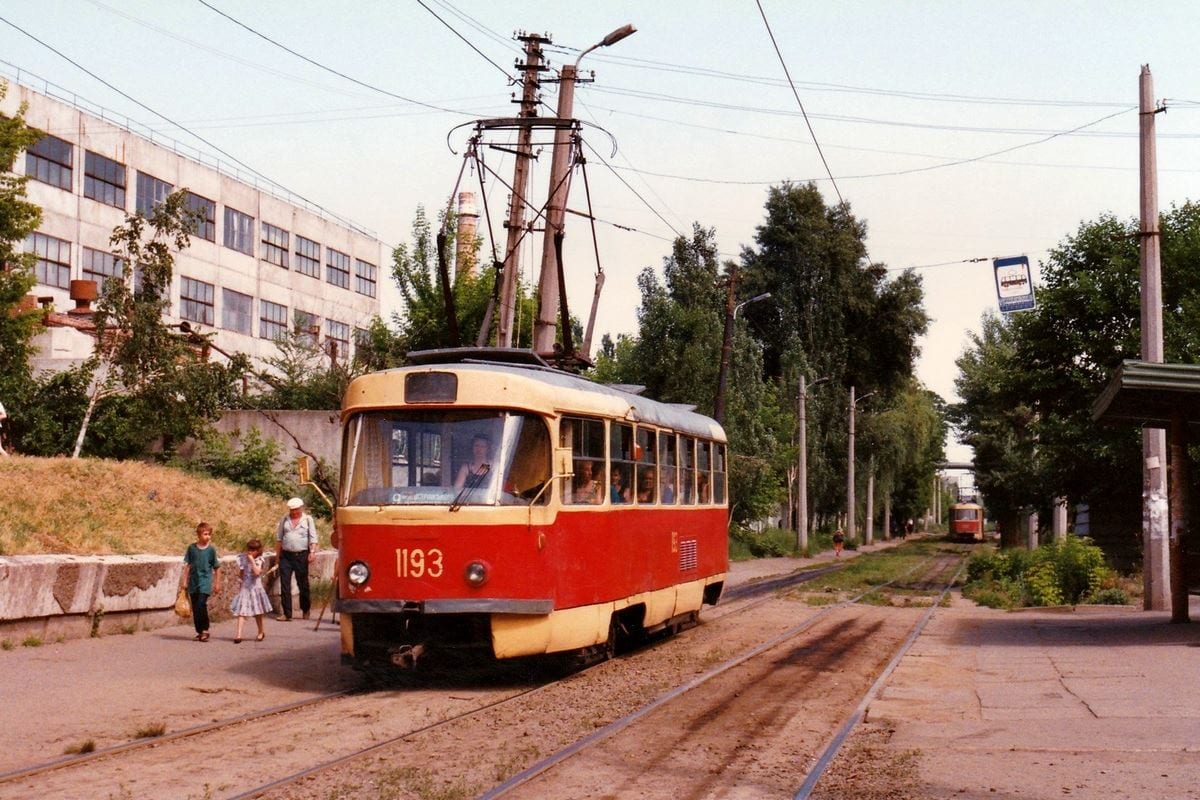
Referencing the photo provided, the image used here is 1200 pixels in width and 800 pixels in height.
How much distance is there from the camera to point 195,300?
54.6 metres

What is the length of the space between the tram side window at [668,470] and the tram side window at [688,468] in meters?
0.33

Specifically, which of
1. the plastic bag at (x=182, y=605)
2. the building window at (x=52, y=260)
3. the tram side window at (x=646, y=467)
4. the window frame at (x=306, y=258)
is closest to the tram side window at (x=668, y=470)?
the tram side window at (x=646, y=467)

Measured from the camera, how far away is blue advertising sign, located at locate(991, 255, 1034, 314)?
24375 mm

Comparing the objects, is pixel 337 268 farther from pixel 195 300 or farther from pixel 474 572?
pixel 474 572

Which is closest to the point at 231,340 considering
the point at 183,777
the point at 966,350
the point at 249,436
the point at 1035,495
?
the point at 249,436

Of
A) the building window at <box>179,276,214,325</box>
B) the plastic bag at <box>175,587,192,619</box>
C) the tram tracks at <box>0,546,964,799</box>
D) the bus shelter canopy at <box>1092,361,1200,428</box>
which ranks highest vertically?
the building window at <box>179,276,214,325</box>

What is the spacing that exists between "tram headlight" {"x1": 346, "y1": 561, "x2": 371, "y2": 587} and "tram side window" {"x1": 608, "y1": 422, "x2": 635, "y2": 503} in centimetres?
283

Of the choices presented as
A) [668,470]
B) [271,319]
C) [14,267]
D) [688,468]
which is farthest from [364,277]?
[668,470]

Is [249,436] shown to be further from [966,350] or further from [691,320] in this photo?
[966,350]

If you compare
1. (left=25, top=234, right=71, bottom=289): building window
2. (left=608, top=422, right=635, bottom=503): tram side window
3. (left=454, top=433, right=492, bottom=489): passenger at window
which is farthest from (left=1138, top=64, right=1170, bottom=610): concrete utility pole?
(left=25, top=234, right=71, bottom=289): building window

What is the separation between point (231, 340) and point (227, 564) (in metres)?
38.0

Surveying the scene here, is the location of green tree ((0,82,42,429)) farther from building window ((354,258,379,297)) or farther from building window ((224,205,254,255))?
building window ((354,258,379,297))

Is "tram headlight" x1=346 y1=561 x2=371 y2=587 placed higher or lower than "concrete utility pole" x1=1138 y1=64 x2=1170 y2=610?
lower

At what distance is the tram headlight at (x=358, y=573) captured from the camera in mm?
13195
